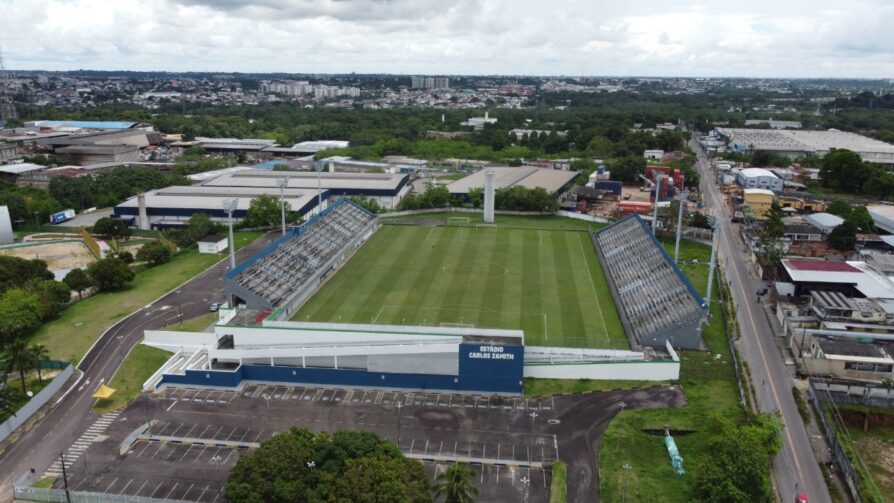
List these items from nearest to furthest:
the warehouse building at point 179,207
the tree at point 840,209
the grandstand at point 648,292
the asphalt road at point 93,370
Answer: the asphalt road at point 93,370 < the grandstand at point 648,292 < the tree at point 840,209 < the warehouse building at point 179,207

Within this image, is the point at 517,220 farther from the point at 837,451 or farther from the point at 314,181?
the point at 837,451

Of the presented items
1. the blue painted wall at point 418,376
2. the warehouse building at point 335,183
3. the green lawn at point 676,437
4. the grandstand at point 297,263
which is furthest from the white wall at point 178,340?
the warehouse building at point 335,183

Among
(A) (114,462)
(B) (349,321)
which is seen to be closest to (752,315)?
(B) (349,321)

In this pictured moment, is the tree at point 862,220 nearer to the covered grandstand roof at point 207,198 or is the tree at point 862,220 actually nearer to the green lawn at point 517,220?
the green lawn at point 517,220

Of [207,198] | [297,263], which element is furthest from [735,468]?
[207,198]

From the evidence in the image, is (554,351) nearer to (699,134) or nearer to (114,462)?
(114,462)
